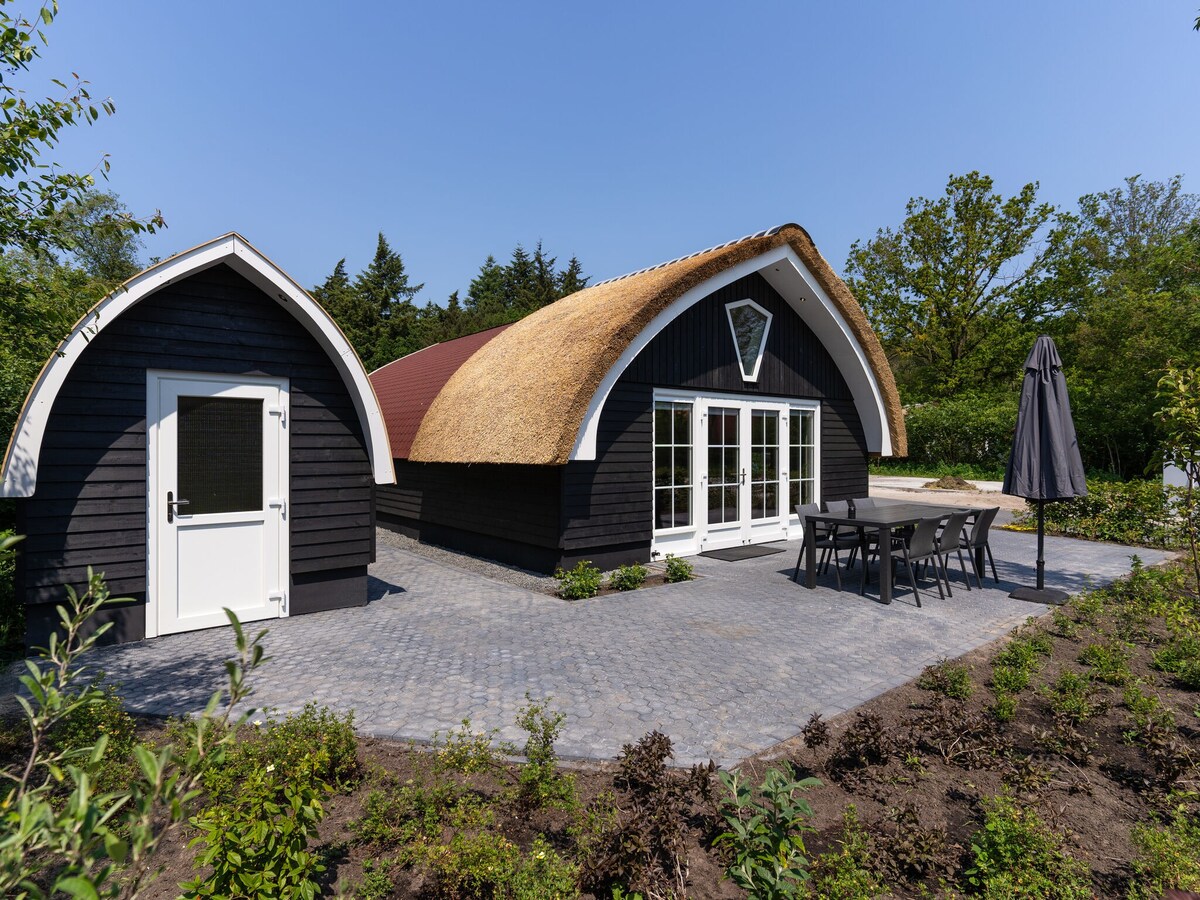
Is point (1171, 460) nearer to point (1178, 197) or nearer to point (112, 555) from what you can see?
point (112, 555)

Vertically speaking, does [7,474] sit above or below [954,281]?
below

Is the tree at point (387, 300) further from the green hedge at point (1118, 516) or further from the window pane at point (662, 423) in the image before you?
the green hedge at point (1118, 516)

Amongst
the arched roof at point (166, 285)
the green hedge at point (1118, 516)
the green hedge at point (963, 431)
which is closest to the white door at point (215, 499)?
the arched roof at point (166, 285)

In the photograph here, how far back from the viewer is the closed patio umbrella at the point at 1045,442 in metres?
6.98

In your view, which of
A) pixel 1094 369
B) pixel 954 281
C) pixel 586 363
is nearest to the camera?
pixel 586 363

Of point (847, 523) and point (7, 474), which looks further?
point (847, 523)

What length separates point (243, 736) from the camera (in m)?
3.87

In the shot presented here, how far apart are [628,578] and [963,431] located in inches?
896

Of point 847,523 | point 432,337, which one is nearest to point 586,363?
point 847,523

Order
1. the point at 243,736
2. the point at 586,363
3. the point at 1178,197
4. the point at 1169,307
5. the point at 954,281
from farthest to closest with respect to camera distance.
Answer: the point at 1178,197, the point at 954,281, the point at 1169,307, the point at 586,363, the point at 243,736

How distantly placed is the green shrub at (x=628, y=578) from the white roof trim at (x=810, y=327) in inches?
60.0

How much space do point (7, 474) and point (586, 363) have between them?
549 centimetres

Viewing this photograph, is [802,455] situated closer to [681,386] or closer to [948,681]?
[681,386]

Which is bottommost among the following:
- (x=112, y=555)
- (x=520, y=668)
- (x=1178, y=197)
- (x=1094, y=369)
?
(x=520, y=668)
